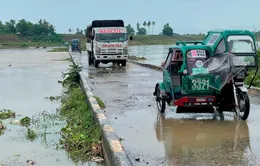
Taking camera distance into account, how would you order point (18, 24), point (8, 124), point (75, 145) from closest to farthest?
point (75, 145)
point (8, 124)
point (18, 24)

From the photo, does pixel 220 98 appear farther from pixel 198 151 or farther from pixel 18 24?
pixel 18 24

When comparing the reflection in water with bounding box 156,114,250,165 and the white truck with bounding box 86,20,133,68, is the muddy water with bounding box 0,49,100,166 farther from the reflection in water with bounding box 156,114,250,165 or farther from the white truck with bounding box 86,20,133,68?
the white truck with bounding box 86,20,133,68

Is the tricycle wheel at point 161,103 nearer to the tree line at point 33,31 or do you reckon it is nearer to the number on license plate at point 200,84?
the number on license plate at point 200,84

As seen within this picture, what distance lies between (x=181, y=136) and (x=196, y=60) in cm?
192

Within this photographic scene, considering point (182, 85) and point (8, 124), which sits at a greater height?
point (182, 85)

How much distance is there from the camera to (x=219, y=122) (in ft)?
27.9

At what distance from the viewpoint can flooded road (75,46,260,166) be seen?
610cm

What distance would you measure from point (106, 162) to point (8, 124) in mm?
4006

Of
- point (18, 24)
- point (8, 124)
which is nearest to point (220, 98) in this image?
point (8, 124)

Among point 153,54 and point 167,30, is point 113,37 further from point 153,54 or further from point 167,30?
point 167,30

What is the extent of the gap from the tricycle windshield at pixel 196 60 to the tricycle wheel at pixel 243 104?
89cm

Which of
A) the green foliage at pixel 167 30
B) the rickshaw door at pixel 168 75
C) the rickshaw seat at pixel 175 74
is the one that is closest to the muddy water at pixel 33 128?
the rickshaw door at pixel 168 75

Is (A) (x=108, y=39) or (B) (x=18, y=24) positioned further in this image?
(B) (x=18, y=24)

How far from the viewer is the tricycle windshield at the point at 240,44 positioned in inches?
339
